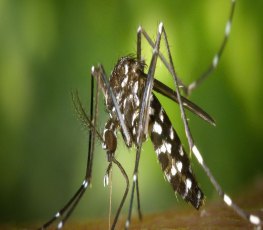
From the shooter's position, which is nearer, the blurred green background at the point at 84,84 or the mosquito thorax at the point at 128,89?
the mosquito thorax at the point at 128,89

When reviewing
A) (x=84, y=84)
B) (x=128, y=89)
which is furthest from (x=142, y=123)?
(x=84, y=84)

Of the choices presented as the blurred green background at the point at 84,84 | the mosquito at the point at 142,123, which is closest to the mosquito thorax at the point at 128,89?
the mosquito at the point at 142,123

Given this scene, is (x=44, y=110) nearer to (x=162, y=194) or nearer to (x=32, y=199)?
(x=32, y=199)

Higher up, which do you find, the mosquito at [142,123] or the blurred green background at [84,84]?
the blurred green background at [84,84]

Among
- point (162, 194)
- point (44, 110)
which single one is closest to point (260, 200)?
point (162, 194)

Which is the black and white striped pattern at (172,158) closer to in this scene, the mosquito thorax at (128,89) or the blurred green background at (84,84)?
the mosquito thorax at (128,89)

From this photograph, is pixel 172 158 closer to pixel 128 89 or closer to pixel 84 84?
pixel 128 89

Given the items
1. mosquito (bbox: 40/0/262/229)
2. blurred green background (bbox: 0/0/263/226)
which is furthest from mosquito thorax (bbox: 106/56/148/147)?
blurred green background (bbox: 0/0/263/226)

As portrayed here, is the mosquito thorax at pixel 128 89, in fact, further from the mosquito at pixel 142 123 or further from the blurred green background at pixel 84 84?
the blurred green background at pixel 84 84

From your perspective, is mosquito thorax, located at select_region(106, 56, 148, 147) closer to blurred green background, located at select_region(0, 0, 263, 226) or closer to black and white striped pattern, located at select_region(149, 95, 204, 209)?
black and white striped pattern, located at select_region(149, 95, 204, 209)
